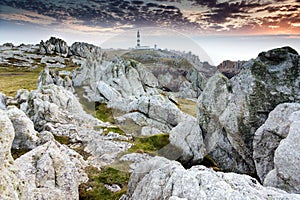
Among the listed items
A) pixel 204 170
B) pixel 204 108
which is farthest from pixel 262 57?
pixel 204 170

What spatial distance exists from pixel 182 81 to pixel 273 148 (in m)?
131

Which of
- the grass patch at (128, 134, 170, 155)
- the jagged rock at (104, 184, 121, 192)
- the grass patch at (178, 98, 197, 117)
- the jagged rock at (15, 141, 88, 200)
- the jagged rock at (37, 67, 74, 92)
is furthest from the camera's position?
the grass patch at (178, 98, 197, 117)

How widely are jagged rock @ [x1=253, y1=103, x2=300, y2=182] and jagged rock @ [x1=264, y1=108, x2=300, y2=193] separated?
3137mm

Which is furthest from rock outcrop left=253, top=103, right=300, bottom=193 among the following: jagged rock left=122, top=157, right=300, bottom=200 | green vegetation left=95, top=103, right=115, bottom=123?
green vegetation left=95, top=103, right=115, bottom=123

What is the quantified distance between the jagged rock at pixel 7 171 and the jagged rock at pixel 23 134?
682 inches

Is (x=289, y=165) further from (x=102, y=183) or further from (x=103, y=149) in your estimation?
(x=103, y=149)

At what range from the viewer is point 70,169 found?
1953cm

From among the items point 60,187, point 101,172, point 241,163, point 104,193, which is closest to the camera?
point 60,187

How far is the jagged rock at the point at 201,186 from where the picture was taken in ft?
38.4

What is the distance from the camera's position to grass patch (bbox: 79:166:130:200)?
70.0 feet

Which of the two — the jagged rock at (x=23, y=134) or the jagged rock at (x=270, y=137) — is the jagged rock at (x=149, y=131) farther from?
the jagged rock at (x=270, y=137)

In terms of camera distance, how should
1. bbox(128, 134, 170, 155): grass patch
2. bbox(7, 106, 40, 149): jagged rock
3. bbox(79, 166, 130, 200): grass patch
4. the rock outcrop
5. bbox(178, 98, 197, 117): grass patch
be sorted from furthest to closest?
bbox(178, 98, 197, 117): grass patch, bbox(128, 134, 170, 155): grass patch, bbox(7, 106, 40, 149): jagged rock, bbox(79, 166, 130, 200): grass patch, the rock outcrop

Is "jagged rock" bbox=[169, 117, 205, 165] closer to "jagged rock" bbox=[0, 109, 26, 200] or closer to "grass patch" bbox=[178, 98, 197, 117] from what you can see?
"jagged rock" bbox=[0, 109, 26, 200]

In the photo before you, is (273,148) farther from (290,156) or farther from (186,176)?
(186,176)
